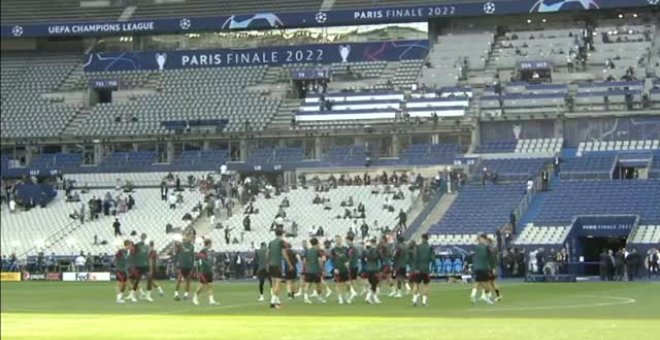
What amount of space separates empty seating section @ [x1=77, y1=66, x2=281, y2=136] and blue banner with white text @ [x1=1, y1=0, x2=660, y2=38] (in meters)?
2.54

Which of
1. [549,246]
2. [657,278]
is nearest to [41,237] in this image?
[549,246]

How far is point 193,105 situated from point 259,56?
4.91m

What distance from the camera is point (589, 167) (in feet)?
217

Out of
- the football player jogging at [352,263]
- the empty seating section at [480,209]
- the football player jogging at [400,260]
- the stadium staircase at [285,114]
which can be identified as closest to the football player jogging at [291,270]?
the football player jogging at [352,263]

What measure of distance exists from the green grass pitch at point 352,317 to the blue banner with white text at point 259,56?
3781 cm

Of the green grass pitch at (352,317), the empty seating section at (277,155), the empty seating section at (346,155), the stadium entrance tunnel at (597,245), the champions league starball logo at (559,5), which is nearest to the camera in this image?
the green grass pitch at (352,317)

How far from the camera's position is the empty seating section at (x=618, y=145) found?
67363mm

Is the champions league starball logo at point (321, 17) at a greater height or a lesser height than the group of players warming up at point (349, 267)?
greater

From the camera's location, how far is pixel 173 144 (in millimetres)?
79188

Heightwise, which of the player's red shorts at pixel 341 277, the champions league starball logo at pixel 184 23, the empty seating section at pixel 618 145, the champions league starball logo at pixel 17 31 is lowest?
the player's red shorts at pixel 341 277

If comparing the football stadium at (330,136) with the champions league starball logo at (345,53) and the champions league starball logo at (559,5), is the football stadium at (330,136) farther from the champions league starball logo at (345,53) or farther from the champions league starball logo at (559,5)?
the champions league starball logo at (345,53)

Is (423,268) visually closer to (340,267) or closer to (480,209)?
(340,267)

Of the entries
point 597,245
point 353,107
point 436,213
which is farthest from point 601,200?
point 353,107

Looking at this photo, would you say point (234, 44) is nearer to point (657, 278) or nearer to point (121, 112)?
point (121, 112)
